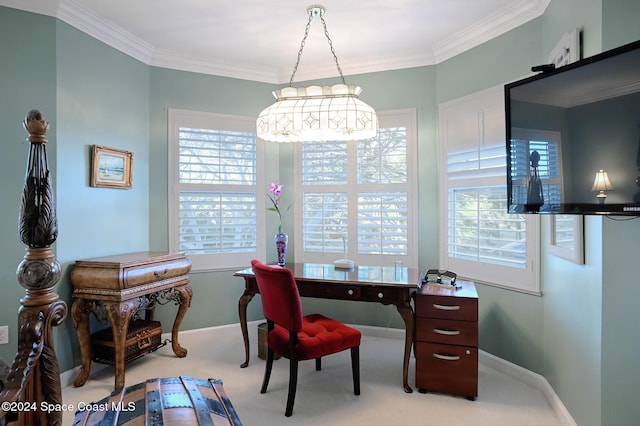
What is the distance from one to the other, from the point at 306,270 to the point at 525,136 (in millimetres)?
1908

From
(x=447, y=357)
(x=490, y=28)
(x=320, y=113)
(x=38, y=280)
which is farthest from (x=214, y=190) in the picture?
(x=490, y=28)

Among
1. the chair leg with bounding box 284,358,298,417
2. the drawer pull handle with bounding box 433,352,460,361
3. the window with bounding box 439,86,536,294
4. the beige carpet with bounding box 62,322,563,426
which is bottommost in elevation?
the beige carpet with bounding box 62,322,563,426

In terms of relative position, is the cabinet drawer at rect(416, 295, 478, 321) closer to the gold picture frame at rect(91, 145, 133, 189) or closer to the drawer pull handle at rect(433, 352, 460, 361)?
the drawer pull handle at rect(433, 352, 460, 361)

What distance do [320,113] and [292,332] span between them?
1.48 meters

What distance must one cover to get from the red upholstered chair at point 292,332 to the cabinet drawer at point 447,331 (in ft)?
1.51

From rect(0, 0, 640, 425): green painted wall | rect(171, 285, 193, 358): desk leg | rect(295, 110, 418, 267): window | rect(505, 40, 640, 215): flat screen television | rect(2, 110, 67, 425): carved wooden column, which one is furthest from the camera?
rect(295, 110, 418, 267): window

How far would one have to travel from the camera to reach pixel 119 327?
260cm

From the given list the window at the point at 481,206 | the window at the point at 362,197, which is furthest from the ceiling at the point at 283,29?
the window at the point at 362,197

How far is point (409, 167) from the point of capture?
3.58m

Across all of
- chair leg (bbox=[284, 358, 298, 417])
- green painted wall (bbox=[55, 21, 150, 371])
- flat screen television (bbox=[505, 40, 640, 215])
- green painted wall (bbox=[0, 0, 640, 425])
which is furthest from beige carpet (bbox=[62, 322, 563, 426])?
flat screen television (bbox=[505, 40, 640, 215])

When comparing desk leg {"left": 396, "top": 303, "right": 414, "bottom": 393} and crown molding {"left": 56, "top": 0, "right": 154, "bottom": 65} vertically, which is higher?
crown molding {"left": 56, "top": 0, "right": 154, "bottom": 65}

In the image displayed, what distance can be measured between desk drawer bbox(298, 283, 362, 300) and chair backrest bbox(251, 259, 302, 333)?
416 mm

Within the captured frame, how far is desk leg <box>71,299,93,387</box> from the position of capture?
8.72 ft

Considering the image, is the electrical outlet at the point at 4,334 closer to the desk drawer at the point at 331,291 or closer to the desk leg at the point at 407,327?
the desk drawer at the point at 331,291
